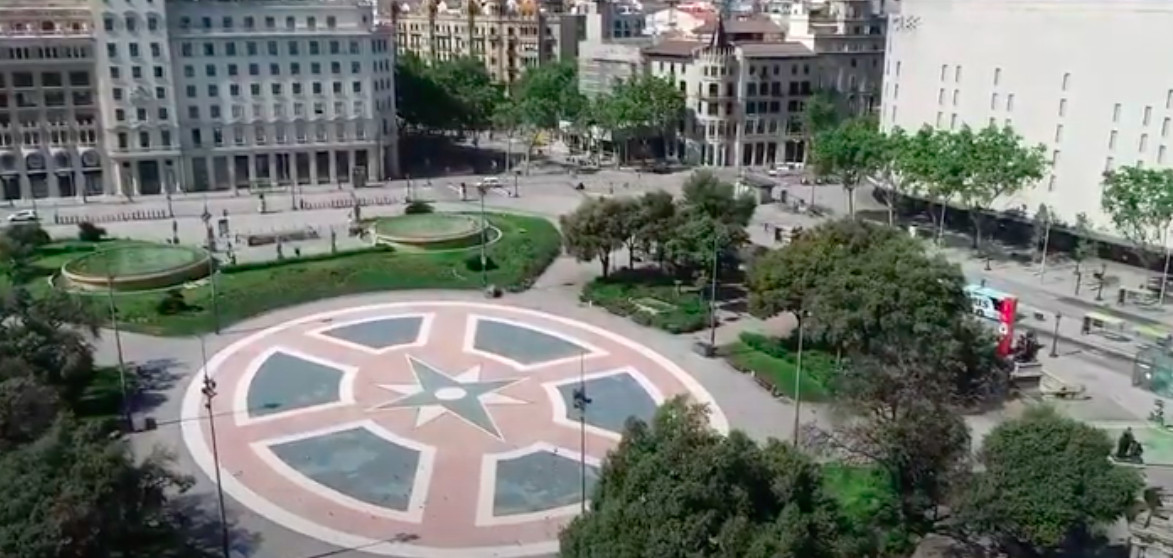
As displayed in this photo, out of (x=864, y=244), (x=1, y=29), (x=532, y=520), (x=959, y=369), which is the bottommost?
(x=532, y=520)

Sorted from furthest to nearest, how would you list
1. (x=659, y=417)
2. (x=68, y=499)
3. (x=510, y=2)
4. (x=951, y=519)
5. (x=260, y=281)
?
(x=510, y=2) → (x=260, y=281) → (x=951, y=519) → (x=659, y=417) → (x=68, y=499)

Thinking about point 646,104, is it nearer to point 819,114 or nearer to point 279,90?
point 819,114

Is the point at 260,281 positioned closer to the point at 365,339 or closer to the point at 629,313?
the point at 365,339

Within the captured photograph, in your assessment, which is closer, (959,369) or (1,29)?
(959,369)

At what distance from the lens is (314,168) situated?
340 feet

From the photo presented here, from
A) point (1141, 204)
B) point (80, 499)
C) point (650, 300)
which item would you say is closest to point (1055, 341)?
point (1141, 204)

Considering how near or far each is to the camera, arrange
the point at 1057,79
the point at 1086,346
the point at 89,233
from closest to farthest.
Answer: the point at 1086,346, the point at 1057,79, the point at 89,233

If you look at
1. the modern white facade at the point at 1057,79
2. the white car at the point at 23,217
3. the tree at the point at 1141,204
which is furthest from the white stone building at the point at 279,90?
the tree at the point at 1141,204

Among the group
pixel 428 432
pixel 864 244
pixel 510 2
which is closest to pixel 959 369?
pixel 864 244

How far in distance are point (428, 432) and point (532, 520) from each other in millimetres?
9491

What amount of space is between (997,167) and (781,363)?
96.5 ft

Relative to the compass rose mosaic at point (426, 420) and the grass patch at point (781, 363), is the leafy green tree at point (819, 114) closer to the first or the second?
the grass patch at point (781, 363)

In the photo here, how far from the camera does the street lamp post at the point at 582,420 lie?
39.0m

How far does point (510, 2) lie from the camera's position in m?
154
